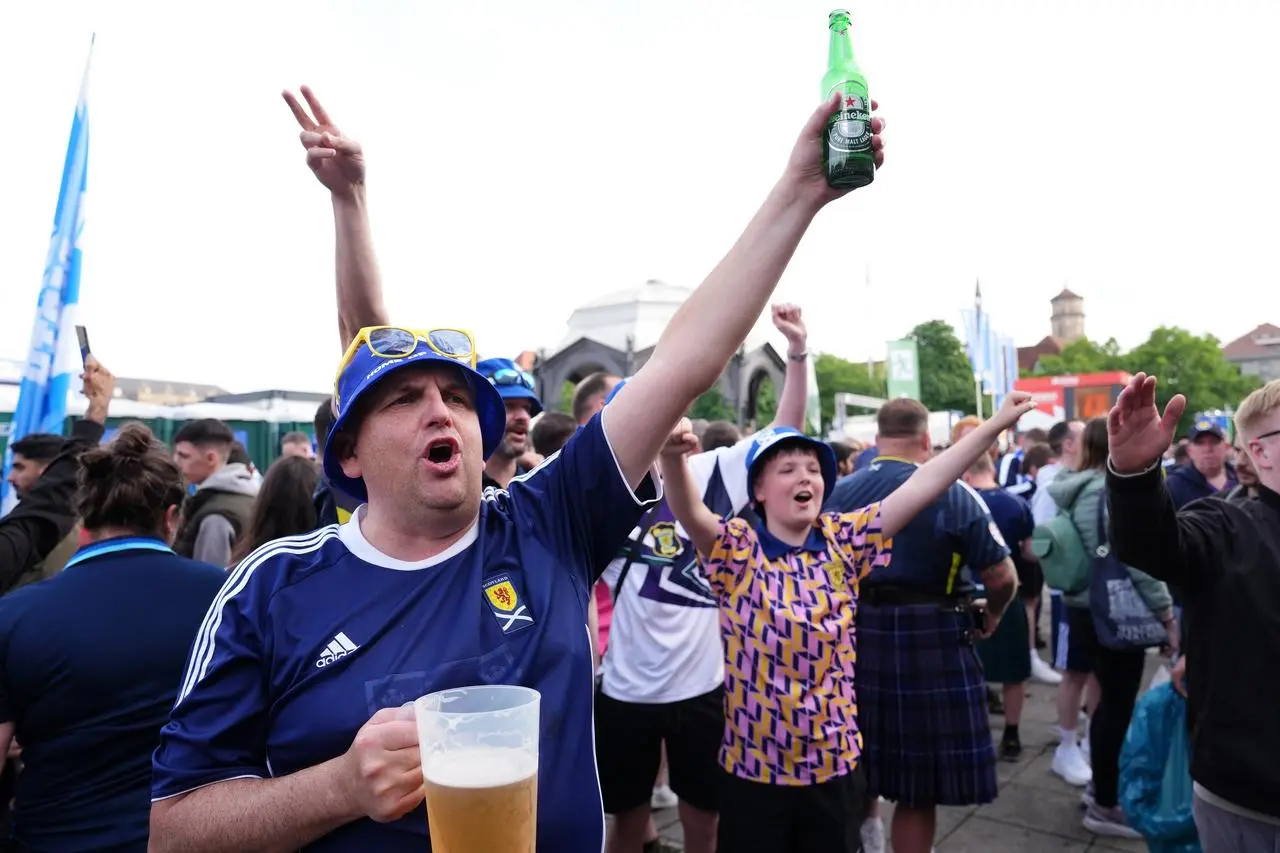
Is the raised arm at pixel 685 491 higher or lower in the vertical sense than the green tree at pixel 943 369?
lower

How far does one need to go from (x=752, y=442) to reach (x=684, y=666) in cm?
109

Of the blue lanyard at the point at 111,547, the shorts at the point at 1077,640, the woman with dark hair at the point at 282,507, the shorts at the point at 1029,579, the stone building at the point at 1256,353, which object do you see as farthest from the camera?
the stone building at the point at 1256,353

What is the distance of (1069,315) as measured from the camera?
392 ft

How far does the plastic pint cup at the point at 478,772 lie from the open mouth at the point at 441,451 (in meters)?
0.59

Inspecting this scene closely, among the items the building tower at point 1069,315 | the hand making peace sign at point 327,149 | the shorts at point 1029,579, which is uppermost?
the building tower at point 1069,315

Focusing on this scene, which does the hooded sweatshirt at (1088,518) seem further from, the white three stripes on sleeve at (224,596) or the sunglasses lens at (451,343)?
the white three stripes on sleeve at (224,596)

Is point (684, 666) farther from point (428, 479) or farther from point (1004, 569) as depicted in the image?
point (428, 479)

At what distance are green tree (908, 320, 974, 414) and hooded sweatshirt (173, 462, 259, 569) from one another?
64.1 metres

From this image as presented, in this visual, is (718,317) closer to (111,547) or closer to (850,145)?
(850,145)

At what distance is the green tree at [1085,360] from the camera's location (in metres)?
67.1

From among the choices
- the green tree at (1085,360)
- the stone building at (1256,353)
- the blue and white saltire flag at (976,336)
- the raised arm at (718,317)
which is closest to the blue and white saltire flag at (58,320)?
the raised arm at (718,317)

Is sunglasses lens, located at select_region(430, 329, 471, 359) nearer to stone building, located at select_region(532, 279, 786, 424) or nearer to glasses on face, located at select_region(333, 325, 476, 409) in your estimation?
glasses on face, located at select_region(333, 325, 476, 409)

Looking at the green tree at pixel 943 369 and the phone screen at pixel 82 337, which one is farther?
the green tree at pixel 943 369

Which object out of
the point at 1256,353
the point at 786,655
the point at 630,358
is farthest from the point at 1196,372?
the point at 786,655
